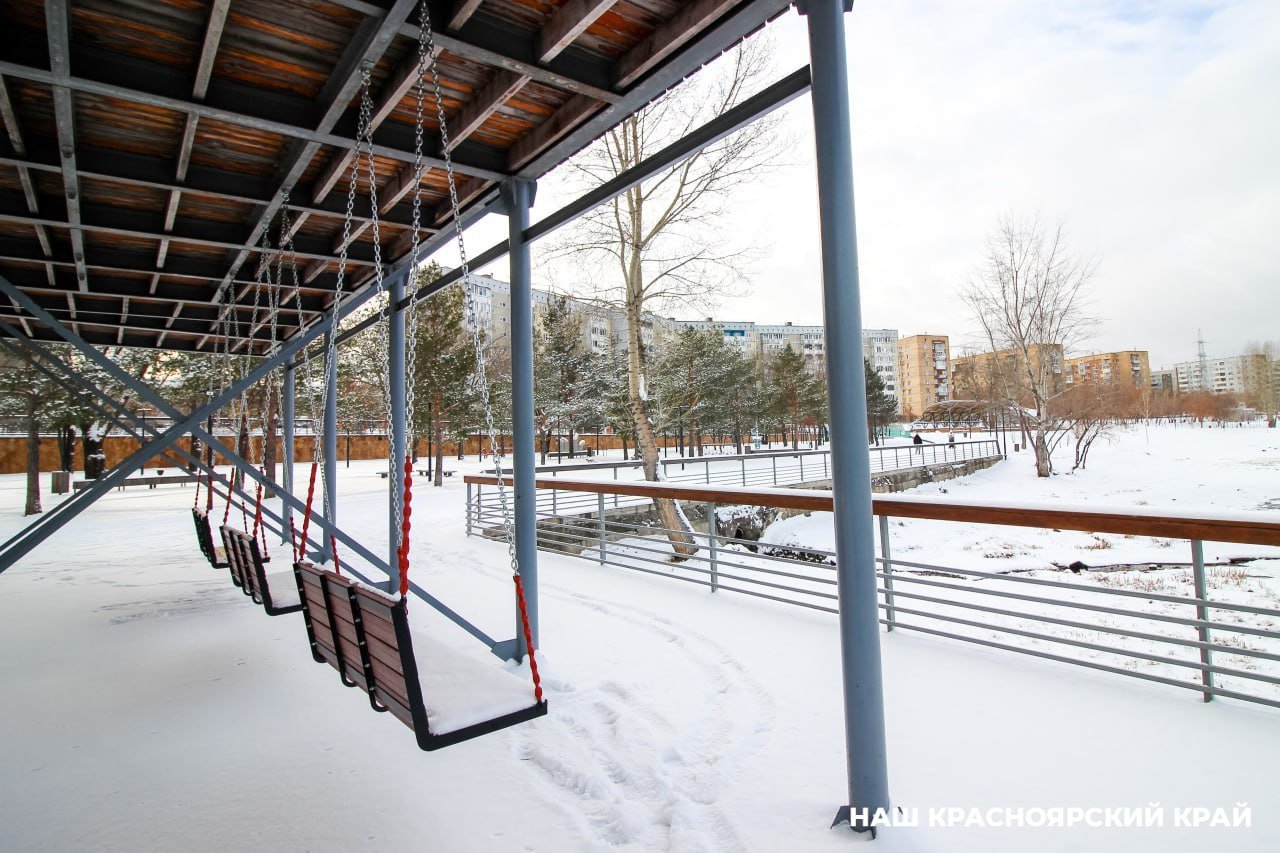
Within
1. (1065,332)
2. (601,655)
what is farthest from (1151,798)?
(1065,332)

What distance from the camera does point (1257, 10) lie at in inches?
576

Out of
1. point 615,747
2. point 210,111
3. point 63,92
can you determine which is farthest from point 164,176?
point 615,747

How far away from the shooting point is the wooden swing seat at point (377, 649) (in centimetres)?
197

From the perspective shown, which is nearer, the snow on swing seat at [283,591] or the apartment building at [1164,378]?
the snow on swing seat at [283,591]

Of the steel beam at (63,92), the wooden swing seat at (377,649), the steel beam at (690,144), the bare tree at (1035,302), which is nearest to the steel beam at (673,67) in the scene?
the steel beam at (690,144)

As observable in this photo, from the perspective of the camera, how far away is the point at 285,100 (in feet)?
10.4

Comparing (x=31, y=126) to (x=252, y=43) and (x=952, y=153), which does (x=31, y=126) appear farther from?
(x=952, y=153)

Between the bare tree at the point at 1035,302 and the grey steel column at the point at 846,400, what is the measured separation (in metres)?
22.2

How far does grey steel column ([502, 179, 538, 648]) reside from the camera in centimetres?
391

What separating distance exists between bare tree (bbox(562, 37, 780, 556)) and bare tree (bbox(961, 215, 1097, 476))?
15357 mm

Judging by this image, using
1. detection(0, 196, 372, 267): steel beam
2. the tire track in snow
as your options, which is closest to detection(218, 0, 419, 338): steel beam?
detection(0, 196, 372, 267): steel beam

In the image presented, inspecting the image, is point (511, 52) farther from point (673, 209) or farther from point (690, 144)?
point (673, 209)

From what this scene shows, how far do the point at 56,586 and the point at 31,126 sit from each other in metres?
5.59

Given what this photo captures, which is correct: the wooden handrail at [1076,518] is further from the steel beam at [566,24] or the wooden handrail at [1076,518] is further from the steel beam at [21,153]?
the steel beam at [21,153]
